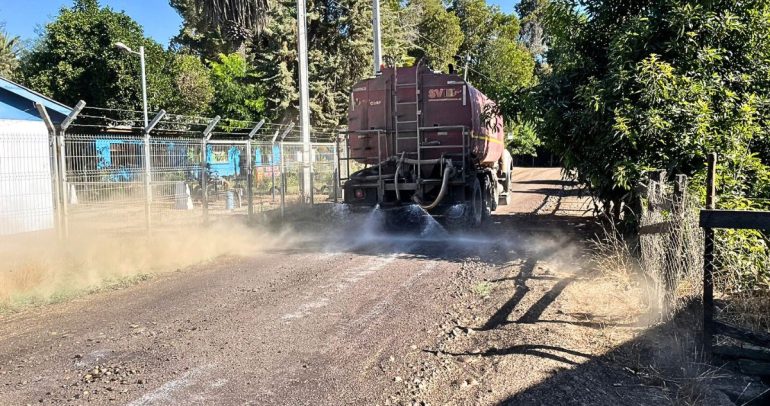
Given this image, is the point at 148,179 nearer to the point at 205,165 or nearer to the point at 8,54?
the point at 205,165

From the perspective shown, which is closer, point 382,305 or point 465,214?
point 382,305

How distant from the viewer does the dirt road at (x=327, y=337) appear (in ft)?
14.5

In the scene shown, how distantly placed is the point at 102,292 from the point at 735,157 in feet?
27.8

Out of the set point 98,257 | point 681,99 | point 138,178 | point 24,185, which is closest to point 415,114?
point 681,99

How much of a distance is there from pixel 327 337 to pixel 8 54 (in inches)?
1720

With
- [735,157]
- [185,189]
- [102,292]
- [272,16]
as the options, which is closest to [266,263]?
[102,292]

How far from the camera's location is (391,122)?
12.7 m

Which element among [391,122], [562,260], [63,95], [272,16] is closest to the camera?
[562,260]

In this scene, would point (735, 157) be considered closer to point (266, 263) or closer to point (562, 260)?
point (562, 260)

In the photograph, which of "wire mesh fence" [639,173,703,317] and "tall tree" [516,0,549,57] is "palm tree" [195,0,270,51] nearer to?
"wire mesh fence" [639,173,703,317]

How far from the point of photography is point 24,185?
38.0 ft

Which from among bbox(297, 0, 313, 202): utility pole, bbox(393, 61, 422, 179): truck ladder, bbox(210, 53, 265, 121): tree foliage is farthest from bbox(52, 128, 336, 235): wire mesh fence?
bbox(210, 53, 265, 121): tree foliage

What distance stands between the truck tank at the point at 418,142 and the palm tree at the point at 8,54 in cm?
2821

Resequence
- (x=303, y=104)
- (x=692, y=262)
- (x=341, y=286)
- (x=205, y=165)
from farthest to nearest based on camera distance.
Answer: (x=303, y=104) < (x=205, y=165) < (x=341, y=286) < (x=692, y=262)
